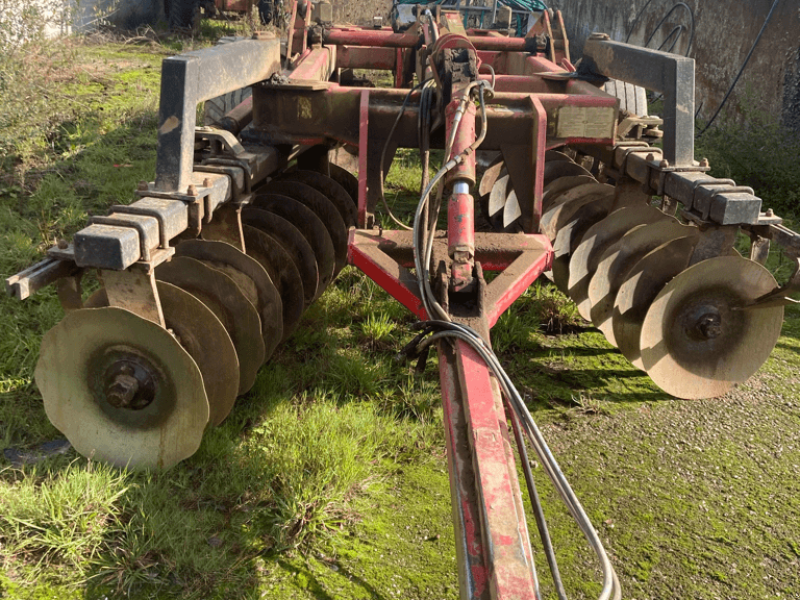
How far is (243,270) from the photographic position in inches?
117

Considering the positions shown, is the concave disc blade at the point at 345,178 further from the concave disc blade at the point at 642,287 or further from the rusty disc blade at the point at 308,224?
the concave disc blade at the point at 642,287

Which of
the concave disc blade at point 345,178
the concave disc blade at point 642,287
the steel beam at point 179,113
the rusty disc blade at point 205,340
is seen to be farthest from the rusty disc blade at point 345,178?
the rusty disc blade at point 205,340

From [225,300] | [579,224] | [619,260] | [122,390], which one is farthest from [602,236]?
[122,390]

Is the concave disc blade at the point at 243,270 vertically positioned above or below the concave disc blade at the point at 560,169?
below

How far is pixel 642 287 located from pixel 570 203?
2.87ft

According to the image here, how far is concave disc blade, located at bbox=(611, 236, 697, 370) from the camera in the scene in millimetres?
3109

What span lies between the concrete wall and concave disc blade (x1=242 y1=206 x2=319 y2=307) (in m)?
4.89

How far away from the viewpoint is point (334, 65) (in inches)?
198

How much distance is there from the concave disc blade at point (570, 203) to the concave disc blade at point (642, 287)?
0.72m

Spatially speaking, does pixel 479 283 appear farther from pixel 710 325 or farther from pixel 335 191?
pixel 335 191

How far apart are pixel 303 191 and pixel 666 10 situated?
22.9 ft

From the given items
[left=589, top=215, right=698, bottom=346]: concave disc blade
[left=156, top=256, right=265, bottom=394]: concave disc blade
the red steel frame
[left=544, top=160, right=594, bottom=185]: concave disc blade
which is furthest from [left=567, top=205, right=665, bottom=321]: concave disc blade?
[left=156, top=256, right=265, bottom=394]: concave disc blade

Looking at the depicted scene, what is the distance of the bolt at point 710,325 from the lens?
117 inches

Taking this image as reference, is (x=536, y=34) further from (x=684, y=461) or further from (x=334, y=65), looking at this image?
(x=684, y=461)
